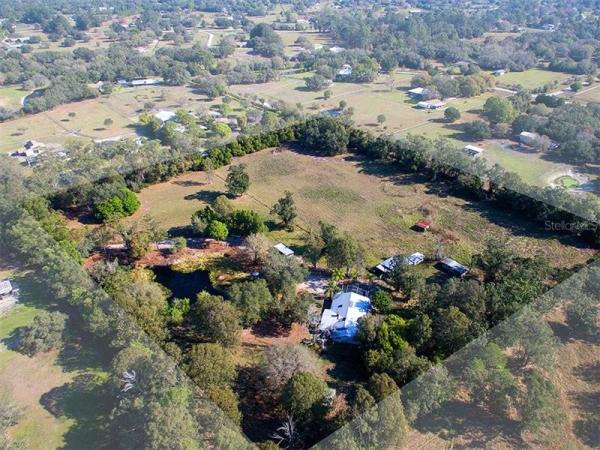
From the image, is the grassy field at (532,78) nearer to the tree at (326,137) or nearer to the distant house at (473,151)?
the distant house at (473,151)

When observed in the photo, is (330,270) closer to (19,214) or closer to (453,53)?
(19,214)

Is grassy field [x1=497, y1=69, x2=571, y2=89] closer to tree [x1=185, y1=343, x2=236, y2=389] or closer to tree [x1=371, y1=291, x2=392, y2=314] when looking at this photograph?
tree [x1=371, y1=291, x2=392, y2=314]

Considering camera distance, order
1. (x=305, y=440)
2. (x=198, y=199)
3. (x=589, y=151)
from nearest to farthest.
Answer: (x=305, y=440) → (x=198, y=199) → (x=589, y=151)

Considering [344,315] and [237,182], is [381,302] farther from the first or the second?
[237,182]

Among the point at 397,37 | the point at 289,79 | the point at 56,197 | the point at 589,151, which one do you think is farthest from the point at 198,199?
the point at 397,37


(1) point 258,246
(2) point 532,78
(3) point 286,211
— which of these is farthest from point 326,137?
(2) point 532,78

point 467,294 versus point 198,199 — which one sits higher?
point 467,294

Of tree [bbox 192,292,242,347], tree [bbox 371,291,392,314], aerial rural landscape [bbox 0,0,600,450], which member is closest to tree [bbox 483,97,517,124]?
aerial rural landscape [bbox 0,0,600,450]
